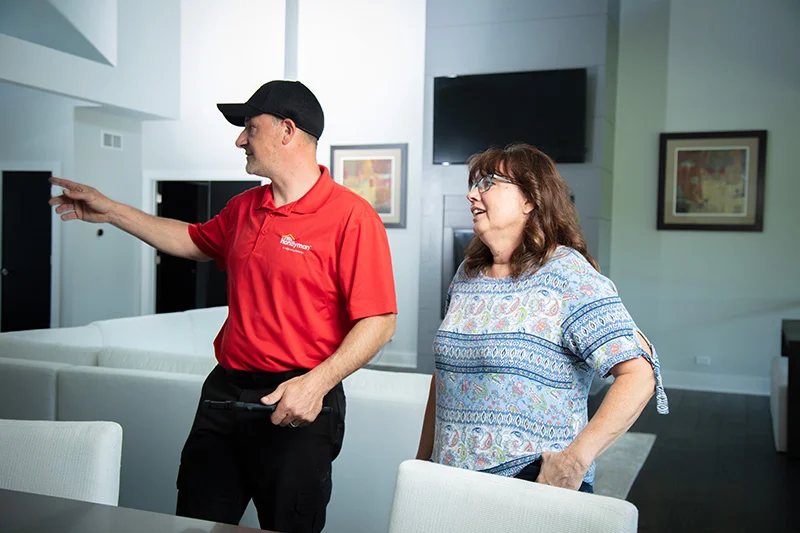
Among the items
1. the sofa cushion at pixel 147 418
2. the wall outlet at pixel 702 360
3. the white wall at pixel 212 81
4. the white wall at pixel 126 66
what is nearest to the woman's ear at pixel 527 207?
the sofa cushion at pixel 147 418

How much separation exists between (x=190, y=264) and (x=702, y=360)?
3810 mm

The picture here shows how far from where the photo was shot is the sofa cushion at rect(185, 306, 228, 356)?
15.6ft

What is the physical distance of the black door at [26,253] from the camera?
5059mm

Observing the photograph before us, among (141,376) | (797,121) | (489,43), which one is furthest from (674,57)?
(141,376)

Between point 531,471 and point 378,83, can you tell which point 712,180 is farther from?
point 531,471

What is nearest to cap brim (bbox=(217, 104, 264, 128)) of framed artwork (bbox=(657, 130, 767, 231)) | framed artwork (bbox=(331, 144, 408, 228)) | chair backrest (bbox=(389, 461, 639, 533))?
chair backrest (bbox=(389, 461, 639, 533))

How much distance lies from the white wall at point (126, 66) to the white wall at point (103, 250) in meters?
0.25

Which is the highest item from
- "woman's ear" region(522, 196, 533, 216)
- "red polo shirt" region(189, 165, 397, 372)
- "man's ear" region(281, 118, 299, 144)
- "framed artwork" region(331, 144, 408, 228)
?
"framed artwork" region(331, 144, 408, 228)

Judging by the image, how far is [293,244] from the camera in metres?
1.66

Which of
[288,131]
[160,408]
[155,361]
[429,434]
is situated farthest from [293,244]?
[155,361]

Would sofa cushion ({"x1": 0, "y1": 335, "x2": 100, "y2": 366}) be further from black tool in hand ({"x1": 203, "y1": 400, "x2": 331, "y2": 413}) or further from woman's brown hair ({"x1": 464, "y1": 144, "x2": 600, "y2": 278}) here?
woman's brown hair ({"x1": 464, "y1": 144, "x2": 600, "y2": 278})

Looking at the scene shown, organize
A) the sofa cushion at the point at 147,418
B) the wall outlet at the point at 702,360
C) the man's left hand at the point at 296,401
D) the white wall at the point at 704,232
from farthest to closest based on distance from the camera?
the wall outlet at the point at 702,360, the white wall at the point at 704,232, the sofa cushion at the point at 147,418, the man's left hand at the point at 296,401

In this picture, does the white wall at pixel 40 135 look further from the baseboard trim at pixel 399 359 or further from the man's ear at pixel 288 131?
the man's ear at pixel 288 131

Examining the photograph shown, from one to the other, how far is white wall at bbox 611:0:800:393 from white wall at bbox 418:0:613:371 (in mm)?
486
